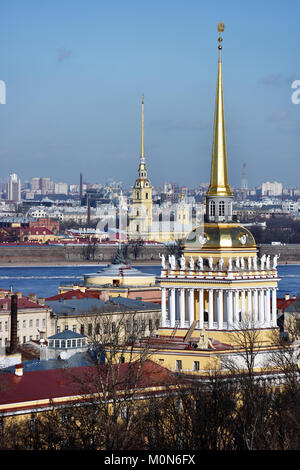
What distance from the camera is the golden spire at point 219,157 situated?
22719mm

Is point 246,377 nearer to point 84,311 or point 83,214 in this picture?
point 84,311

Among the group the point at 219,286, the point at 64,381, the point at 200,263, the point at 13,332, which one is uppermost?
the point at 200,263

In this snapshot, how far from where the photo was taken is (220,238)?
2206 centimetres

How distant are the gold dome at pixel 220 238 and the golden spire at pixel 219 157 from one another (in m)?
0.64

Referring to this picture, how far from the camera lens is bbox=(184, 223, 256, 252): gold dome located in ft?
72.4

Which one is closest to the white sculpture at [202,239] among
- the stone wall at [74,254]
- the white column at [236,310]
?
the white column at [236,310]

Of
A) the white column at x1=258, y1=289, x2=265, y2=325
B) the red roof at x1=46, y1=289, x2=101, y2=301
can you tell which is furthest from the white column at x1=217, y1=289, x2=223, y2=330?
the red roof at x1=46, y1=289, x2=101, y2=301

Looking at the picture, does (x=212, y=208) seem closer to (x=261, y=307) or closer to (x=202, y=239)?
(x=202, y=239)

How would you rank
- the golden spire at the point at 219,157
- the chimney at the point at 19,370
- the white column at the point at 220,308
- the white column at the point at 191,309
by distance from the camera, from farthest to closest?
the golden spire at the point at 219,157, the white column at the point at 191,309, the white column at the point at 220,308, the chimney at the point at 19,370

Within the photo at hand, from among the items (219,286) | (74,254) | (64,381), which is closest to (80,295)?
(219,286)

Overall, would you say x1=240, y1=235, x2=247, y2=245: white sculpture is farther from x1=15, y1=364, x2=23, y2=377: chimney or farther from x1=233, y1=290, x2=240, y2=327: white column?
x1=15, y1=364, x2=23, y2=377: chimney

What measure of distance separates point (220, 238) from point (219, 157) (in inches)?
56.4

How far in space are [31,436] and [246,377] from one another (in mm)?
3371

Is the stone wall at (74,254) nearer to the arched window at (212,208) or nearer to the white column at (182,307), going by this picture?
the arched window at (212,208)
